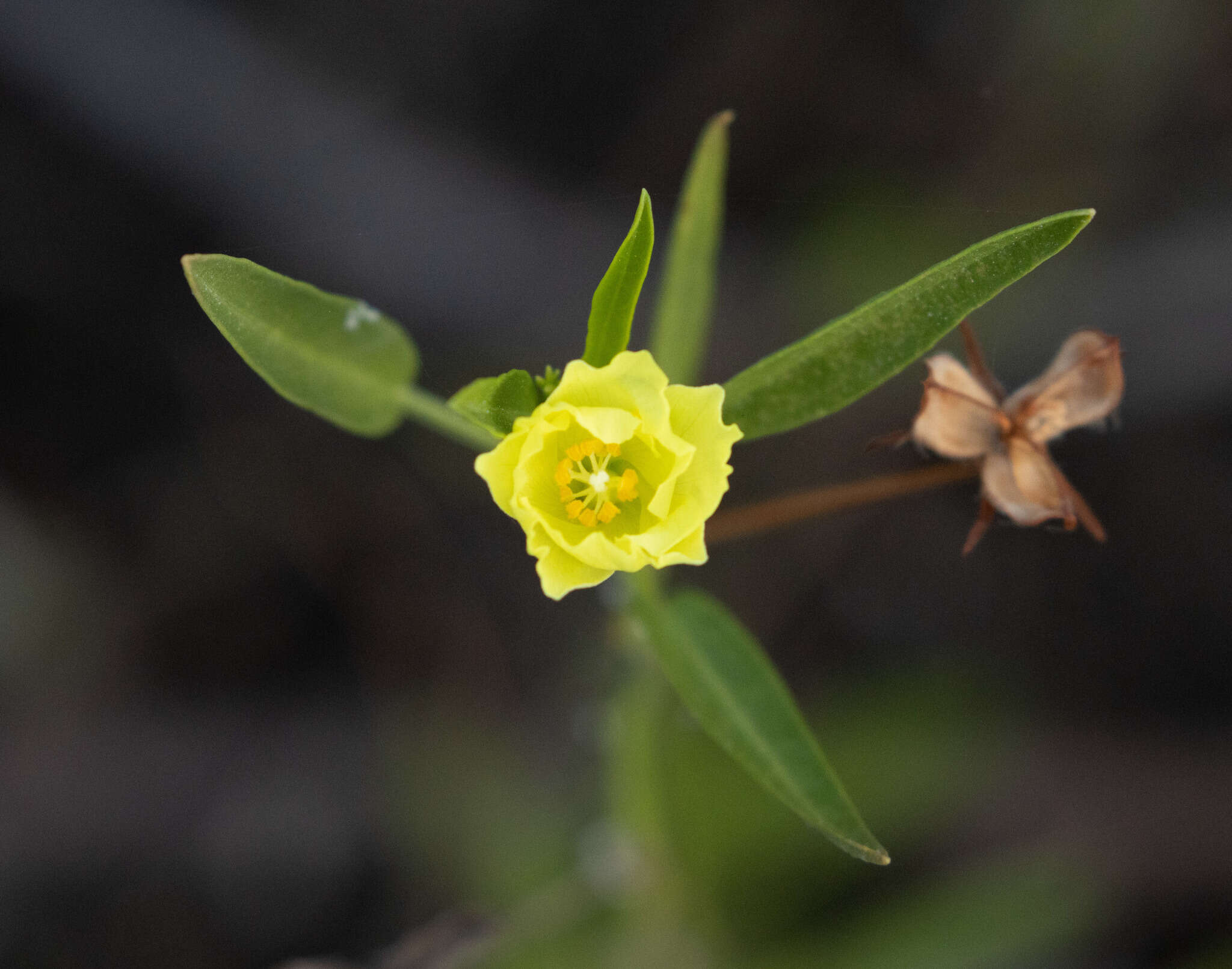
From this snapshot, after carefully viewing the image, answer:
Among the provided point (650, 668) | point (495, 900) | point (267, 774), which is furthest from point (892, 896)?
point (267, 774)

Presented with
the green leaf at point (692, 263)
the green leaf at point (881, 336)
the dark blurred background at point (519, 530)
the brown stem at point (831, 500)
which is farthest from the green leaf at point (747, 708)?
the dark blurred background at point (519, 530)

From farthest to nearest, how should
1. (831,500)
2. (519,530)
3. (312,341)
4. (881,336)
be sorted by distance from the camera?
(519,530) < (831,500) < (312,341) < (881,336)

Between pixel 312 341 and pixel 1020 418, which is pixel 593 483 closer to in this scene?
pixel 312 341

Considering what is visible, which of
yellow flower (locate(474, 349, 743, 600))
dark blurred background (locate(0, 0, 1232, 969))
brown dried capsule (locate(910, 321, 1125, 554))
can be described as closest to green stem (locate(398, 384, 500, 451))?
yellow flower (locate(474, 349, 743, 600))

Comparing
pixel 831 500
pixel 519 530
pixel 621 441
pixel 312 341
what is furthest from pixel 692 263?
pixel 519 530

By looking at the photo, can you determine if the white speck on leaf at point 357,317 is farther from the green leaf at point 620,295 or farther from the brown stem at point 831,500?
the brown stem at point 831,500

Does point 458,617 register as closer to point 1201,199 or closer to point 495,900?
point 495,900
